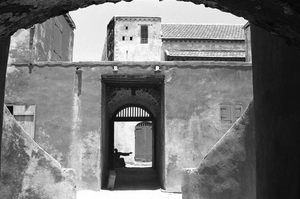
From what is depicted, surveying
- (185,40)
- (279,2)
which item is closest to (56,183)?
(279,2)

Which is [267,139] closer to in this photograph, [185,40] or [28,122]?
[28,122]

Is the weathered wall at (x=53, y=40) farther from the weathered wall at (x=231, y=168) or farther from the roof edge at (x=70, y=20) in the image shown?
the weathered wall at (x=231, y=168)

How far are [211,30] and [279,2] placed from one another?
2766cm

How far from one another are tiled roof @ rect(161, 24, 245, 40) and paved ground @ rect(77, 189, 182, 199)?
18.2 meters

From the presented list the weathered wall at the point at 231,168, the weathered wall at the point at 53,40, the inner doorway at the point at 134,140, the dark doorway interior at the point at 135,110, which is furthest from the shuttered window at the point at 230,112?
the inner doorway at the point at 134,140

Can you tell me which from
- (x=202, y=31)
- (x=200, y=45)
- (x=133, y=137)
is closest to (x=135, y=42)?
(x=202, y=31)

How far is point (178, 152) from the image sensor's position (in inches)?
444

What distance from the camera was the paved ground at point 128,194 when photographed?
10.2 meters

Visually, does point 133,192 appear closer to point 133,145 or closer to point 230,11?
point 230,11

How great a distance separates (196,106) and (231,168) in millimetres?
5169

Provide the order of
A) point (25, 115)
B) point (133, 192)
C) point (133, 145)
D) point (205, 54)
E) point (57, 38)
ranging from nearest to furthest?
point (133, 192) < point (25, 115) < point (57, 38) < point (205, 54) < point (133, 145)

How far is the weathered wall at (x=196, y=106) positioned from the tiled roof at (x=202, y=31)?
639 inches

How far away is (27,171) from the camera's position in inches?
259

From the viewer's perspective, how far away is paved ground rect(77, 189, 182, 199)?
10179 mm
